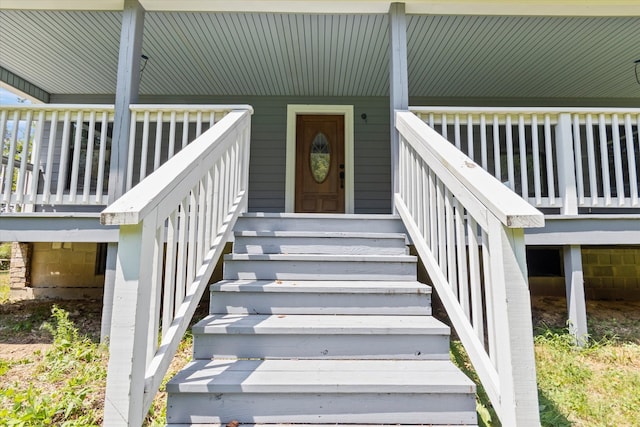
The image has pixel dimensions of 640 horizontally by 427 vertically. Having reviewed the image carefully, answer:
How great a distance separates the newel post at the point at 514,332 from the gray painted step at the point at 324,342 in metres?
0.57

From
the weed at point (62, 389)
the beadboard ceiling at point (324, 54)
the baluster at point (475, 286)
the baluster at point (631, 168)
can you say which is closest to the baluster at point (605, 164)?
the baluster at point (631, 168)

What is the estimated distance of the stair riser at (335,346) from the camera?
1846mm

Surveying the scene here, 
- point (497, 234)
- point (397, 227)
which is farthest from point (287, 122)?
point (497, 234)

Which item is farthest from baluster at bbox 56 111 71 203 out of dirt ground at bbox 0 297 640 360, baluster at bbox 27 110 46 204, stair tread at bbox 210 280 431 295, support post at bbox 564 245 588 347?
support post at bbox 564 245 588 347

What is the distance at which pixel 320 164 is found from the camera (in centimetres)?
579

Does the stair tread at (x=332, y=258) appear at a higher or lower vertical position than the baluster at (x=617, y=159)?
lower

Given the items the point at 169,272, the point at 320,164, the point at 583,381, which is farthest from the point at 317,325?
the point at 320,164

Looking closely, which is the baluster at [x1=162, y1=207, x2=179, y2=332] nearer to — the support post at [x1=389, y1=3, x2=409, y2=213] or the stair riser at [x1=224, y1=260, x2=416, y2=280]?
the stair riser at [x1=224, y1=260, x2=416, y2=280]

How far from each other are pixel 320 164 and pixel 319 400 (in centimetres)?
452

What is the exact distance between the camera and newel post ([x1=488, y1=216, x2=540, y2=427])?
1.24 meters

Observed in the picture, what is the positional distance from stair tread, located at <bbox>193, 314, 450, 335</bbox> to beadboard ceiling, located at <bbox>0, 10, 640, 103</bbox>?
3.12 m

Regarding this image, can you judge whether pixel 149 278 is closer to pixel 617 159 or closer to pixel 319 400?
pixel 319 400

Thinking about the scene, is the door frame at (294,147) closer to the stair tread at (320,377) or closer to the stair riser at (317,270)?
the stair riser at (317,270)

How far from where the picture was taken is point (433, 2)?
3230 mm
